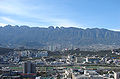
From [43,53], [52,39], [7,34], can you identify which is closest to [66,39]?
[52,39]

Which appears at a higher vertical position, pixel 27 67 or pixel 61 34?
pixel 27 67

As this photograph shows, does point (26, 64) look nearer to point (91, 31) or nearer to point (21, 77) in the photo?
point (21, 77)

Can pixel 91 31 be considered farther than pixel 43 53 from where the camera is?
Yes

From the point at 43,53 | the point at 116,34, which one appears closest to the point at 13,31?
the point at 116,34

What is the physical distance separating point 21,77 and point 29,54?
68.6ft

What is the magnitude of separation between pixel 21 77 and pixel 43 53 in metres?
21.4

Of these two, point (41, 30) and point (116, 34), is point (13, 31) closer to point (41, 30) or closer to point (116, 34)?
point (41, 30)

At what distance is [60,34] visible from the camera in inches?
4109

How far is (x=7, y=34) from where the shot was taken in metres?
98.8

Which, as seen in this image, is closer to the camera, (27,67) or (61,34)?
(27,67)

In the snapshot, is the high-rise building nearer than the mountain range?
Yes

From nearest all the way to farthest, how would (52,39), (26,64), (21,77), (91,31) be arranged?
(21,77)
(26,64)
(52,39)
(91,31)

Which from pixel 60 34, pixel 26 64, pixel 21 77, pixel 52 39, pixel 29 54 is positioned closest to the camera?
pixel 21 77

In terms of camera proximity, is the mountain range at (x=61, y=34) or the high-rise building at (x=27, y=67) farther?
the mountain range at (x=61, y=34)
